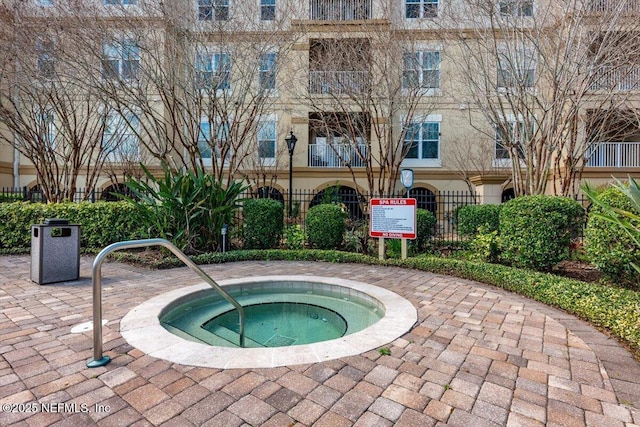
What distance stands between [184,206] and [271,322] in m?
4.37

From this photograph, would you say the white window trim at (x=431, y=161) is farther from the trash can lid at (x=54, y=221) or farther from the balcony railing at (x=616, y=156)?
the trash can lid at (x=54, y=221)

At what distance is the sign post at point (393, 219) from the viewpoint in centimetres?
715

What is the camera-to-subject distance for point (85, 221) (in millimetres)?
8250

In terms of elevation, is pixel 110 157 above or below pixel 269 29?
below

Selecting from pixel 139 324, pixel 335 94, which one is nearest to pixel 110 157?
pixel 335 94

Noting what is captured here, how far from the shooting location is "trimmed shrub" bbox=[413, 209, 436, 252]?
324 inches

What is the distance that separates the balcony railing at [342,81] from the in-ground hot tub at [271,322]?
6901 millimetres

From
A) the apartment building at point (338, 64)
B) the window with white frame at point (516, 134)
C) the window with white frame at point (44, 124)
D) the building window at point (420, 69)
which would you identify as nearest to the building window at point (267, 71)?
the apartment building at point (338, 64)

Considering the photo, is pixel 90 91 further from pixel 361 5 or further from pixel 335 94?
pixel 361 5

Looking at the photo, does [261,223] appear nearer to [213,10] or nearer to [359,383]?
[213,10]

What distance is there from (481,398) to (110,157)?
16598 millimetres

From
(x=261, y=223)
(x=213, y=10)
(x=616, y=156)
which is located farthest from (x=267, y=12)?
(x=616, y=156)

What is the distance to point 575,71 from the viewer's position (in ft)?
22.4

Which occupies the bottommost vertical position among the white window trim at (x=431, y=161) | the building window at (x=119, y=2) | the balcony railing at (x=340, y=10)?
the white window trim at (x=431, y=161)
